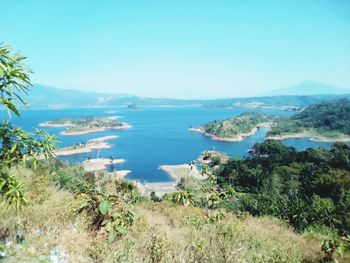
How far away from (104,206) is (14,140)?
5.64 feet

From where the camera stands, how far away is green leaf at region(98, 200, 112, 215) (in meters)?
4.22

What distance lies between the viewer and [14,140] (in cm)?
286

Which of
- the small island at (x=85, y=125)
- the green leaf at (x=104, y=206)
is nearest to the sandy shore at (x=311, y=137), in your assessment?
the small island at (x=85, y=125)

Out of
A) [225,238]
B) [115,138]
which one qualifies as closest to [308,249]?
[225,238]

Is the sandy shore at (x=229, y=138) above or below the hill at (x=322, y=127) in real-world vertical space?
below

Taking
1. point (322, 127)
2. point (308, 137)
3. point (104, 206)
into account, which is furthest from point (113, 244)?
point (322, 127)

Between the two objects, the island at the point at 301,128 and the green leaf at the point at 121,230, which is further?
the island at the point at 301,128

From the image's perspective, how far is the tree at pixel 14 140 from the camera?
8.42 feet

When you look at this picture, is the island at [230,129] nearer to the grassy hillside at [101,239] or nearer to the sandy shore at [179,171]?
the sandy shore at [179,171]

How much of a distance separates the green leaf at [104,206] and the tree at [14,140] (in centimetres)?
134

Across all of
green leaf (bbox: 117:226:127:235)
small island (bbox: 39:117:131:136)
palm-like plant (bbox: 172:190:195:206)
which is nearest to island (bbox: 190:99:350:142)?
small island (bbox: 39:117:131:136)

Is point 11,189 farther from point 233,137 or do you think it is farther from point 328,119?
point 328,119

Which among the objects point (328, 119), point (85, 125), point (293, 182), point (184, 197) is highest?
point (184, 197)

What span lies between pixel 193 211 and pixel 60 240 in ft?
13.8
